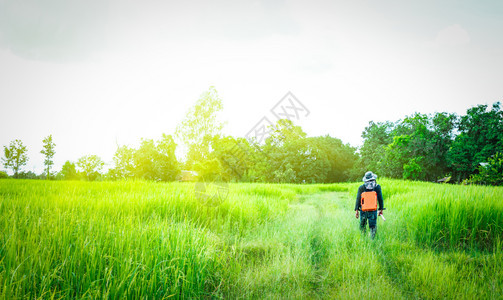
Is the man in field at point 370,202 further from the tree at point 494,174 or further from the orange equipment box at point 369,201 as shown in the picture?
the tree at point 494,174

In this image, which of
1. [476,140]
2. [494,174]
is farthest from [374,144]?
[494,174]

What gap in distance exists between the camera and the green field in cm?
187

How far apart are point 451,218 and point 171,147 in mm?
18850

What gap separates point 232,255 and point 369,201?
3.44 metres

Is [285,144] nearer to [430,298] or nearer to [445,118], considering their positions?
[445,118]

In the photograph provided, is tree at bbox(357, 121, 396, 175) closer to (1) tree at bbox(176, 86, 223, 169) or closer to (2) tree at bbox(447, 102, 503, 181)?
(2) tree at bbox(447, 102, 503, 181)

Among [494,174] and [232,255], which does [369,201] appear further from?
[494,174]

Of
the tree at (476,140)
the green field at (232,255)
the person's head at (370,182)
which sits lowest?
the green field at (232,255)

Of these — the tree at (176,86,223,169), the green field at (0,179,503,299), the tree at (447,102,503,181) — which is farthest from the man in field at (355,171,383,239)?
the tree at (447,102,503,181)

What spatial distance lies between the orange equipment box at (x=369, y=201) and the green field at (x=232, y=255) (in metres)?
0.66

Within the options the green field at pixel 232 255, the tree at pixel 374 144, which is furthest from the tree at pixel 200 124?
the tree at pixel 374 144

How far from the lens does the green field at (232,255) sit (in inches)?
73.5

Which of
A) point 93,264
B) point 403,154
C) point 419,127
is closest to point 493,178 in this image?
point 403,154

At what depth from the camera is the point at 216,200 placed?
5.24 metres
